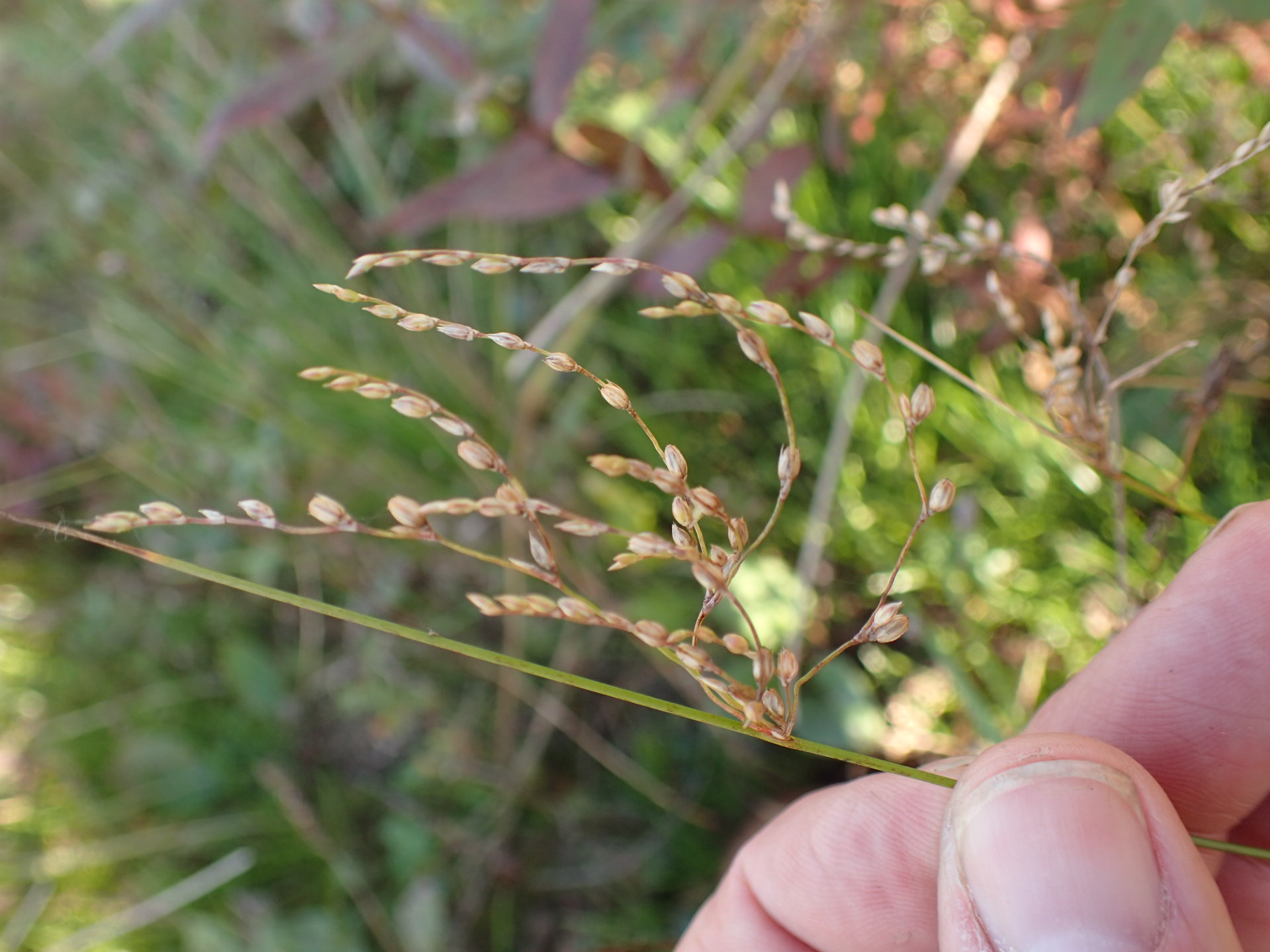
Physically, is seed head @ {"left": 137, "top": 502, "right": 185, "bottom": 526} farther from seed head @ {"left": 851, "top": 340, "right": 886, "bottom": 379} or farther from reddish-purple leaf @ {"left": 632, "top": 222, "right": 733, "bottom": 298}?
reddish-purple leaf @ {"left": 632, "top": 222, "right": 733, "bottom": 298}

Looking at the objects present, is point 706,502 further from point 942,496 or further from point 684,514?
point 942,496

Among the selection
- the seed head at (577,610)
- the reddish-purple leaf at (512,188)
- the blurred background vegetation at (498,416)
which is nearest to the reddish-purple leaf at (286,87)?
the blurred background vegetation at (498,416)

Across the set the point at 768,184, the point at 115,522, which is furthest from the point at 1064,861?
the point at 768,184

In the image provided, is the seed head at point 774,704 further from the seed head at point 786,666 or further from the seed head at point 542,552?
the seed head at point 542,552

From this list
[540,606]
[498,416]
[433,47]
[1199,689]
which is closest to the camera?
[540,606]

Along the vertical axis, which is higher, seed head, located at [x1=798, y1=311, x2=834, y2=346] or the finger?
seed head, located at [x1=798, y1=311, x2=834, y2=346]

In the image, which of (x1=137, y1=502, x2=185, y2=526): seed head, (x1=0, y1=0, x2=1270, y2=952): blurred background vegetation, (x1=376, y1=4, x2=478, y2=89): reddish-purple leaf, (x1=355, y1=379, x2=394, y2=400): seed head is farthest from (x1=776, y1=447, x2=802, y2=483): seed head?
(x1=376, y1=4, x2=478, y2=89): reddish-purple leaf

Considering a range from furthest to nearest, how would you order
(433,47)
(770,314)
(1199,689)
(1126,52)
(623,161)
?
1. (623,161)
2. (433,47)
3. (1199,689)
4. (1126,52)
5. (770,314)
